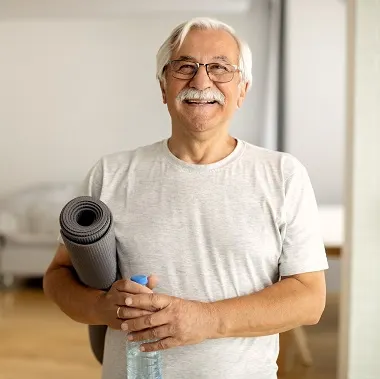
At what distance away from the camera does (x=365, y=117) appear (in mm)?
2723

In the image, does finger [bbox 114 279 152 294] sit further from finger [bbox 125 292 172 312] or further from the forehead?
the forehead

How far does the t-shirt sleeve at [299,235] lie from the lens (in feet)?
4.59

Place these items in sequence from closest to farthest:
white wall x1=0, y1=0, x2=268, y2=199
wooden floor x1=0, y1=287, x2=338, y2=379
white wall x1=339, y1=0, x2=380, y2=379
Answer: white wall x1=339, y1=0, x2=380, y2=379
wooden floor x1=0, y1=287, x2=338, y2=379
white wall x1=0, y1=0, x2=268, y2=199

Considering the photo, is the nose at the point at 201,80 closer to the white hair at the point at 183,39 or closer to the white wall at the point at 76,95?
the white hair at the point at 183,39

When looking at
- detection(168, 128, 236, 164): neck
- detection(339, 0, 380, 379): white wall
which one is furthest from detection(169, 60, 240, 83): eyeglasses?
detection(339, 0, 380, 379): white wall

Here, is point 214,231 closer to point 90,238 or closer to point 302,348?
point 90,238

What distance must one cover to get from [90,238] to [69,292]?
0.24m

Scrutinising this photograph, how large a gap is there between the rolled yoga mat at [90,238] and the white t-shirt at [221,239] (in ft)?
0.33

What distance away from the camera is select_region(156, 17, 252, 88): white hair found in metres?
1.45

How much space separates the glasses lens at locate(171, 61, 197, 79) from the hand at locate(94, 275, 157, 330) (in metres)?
0.45

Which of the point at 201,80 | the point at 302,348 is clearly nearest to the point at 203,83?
the point at 201,80

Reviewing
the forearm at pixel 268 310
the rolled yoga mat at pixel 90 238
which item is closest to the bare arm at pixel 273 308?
the forearm at pixel 268 310

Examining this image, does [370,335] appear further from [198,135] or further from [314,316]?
[198,135]

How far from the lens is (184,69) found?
1.45 m
